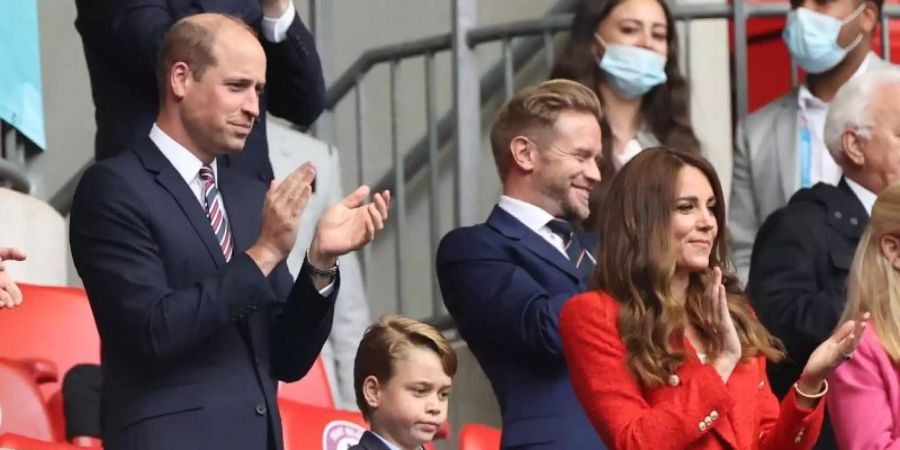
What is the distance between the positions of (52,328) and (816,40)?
259 cm

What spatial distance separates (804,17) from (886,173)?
125 cm

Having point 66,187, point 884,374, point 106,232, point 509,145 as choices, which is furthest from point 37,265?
point 884,374

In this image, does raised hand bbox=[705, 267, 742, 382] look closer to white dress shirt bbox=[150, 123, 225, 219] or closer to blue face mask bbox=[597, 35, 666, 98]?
white dress shirt bbox=[150, 123, 225, 219]

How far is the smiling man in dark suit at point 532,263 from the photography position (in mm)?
5406

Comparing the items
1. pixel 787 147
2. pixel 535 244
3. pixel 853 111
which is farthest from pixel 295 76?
pixel 787 147

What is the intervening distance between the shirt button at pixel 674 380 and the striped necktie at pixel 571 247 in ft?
3.26

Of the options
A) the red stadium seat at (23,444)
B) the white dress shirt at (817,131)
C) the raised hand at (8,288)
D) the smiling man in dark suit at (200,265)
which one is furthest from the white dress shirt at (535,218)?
the white dress shirt at (817,131)

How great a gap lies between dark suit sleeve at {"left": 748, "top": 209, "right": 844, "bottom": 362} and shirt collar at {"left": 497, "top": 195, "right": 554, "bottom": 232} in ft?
2.38

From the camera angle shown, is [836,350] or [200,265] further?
[200,265]

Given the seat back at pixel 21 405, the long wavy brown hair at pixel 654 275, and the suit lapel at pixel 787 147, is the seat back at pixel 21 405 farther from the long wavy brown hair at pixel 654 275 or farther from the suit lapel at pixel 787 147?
the suit lapel at pixel 787 147

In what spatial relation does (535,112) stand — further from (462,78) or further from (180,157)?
(462,78)

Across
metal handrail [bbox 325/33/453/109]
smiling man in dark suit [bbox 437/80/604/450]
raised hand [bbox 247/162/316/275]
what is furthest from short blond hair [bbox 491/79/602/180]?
metal handrail [bbox 325/33/453/109]

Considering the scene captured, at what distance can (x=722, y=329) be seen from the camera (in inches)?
187

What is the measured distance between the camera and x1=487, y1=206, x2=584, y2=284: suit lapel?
5.64m
